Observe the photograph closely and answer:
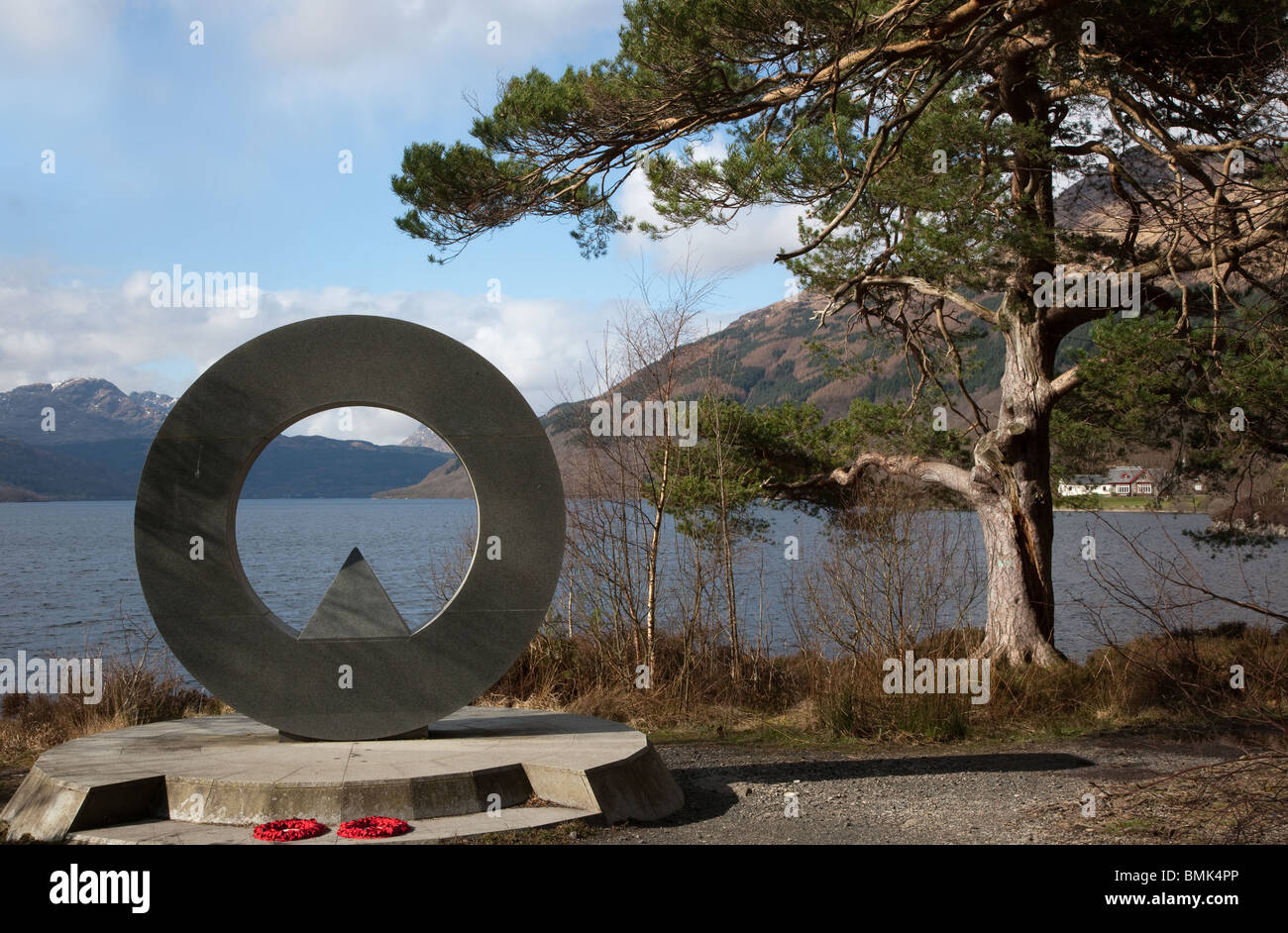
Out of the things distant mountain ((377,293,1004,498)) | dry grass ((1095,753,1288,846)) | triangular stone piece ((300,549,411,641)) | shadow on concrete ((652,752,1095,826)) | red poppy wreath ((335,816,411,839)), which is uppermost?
distant mountain ((377,293,1004,498))

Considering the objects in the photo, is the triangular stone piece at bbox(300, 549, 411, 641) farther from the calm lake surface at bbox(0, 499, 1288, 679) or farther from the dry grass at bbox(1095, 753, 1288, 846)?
the dry grass at bbox(1095, 753, 1288, 846)

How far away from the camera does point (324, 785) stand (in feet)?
17.5

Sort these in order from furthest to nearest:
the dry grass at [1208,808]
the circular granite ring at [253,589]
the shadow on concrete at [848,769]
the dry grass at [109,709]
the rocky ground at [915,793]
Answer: the dry grass at [109,709], the shadow on concrete at [848,769], the circular granite ring at [253,589], the rocky ground at [915,793], the dry grass at [1208,808]

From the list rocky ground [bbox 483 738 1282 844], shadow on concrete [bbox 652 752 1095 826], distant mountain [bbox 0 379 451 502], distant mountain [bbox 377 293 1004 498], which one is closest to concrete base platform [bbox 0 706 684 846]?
rocky ground [bbox 483 738 1282 844]

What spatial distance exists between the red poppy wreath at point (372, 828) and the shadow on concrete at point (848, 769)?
2.05m

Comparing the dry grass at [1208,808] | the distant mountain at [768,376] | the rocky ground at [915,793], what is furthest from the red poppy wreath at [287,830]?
the dry grass at [1208,808]

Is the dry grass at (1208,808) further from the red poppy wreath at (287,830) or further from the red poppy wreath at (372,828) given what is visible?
the red poppy wreath at (287,830)

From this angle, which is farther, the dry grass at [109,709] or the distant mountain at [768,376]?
the distant mountain at [768,376]

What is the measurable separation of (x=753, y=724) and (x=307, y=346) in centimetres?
520

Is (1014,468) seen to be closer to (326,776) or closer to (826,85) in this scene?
(826,85)

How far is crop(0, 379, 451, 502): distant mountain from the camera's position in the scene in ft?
319

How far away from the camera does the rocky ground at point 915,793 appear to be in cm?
561

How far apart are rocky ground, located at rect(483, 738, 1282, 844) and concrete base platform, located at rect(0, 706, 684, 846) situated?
29cm
